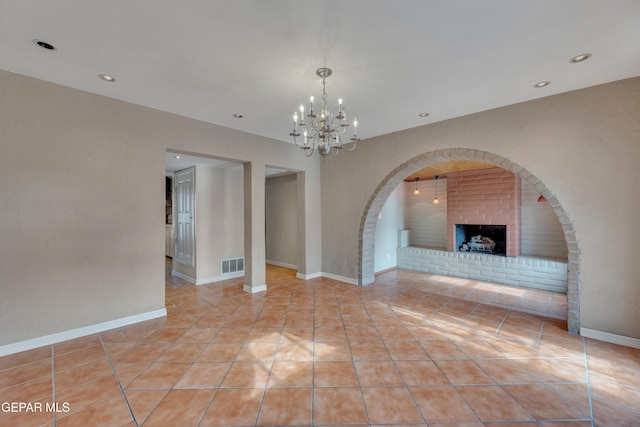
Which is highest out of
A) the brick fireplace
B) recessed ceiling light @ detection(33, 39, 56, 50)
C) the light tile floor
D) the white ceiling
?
recessed ceiling light @ detection(33, 39, 56, 50)

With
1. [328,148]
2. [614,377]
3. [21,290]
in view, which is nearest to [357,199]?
[328,148]

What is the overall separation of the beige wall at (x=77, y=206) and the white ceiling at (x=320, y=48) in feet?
1.14

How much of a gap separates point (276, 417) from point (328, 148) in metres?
2.30

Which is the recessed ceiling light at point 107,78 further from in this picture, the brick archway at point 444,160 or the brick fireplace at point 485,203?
the brick fireplace at point 485,203

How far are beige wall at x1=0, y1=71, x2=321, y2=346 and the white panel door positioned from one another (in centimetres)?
179

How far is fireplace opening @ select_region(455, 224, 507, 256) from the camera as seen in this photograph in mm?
6250

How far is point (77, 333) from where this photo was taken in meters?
2.95

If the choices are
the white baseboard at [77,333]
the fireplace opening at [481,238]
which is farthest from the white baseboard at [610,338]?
the white baseboard at [77,333]

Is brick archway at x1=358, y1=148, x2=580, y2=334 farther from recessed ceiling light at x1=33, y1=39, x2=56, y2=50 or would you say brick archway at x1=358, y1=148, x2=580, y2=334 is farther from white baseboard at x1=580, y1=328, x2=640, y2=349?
recessed ceiling light at x1=33, y1=39, x2=56, y2=50

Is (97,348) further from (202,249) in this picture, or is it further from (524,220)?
(524,220)

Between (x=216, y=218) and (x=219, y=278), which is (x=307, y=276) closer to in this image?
(x=219, y=278)

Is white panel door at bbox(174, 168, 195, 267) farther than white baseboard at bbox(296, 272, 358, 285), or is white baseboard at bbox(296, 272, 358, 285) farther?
white panel door at bbox(174, 168, 195, 267)

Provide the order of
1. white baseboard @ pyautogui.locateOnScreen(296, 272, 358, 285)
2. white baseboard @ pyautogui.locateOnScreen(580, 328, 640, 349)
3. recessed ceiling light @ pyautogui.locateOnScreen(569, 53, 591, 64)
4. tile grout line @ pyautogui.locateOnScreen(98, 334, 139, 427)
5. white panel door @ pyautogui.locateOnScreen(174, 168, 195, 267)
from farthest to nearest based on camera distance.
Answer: white panel door @ pyautogui.locateOnScreen(174, 168, 195, 267) < white baseboard @ pyautogui.locateOnScreen(296, 272, 358, 285) < white baseboard @ pyautogui.locateOnScreen(580, 328, 640, 349) < recessed ceiling light @ pyautogui.locateOnScreen(569, 53, 591, 64) < tile grout line @ pyautogui.locateOnScreen(98, 334, 139, 427)

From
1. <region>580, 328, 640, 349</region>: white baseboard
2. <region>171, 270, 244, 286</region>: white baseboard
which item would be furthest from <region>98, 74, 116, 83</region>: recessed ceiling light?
<region>580, 328, 640, 349</region>: white baseboard
